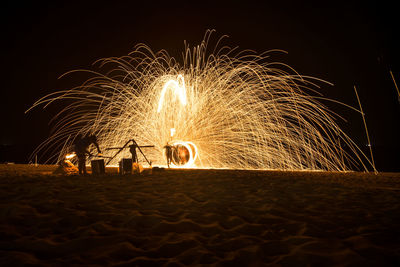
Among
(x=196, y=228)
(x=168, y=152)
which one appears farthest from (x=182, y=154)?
(x=196, y=228)

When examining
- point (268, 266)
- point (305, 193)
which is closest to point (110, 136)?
point (305, 193)

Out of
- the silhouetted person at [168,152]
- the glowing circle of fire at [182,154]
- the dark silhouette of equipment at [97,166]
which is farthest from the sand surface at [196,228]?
the glowing circle of fire at [182,154]

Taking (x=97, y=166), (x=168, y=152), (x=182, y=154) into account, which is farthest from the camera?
(x=182, y=154)

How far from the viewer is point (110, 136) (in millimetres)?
12867

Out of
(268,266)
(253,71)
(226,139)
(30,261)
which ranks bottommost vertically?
(268,266)

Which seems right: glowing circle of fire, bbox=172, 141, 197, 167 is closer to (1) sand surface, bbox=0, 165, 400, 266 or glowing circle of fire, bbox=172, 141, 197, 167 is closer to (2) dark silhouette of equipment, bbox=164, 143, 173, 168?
(2) dark silhouette of equipment, bbox=164, 143, 173, 168

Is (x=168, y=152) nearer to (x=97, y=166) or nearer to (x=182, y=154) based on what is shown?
(x=182, y=154)

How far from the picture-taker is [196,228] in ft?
10.2

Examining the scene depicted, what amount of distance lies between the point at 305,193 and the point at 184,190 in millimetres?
2221

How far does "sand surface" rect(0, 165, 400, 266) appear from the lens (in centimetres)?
237

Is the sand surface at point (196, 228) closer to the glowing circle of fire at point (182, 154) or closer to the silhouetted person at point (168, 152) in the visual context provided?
the silhouetted person at point (168, 152)

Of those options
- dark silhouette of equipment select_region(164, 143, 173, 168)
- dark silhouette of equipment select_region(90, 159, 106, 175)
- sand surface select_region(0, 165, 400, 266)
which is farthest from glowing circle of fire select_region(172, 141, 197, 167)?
sand surface select_region(0, 165, 400, 266)

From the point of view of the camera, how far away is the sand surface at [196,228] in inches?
93.3

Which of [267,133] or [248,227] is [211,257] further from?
[267,133]
